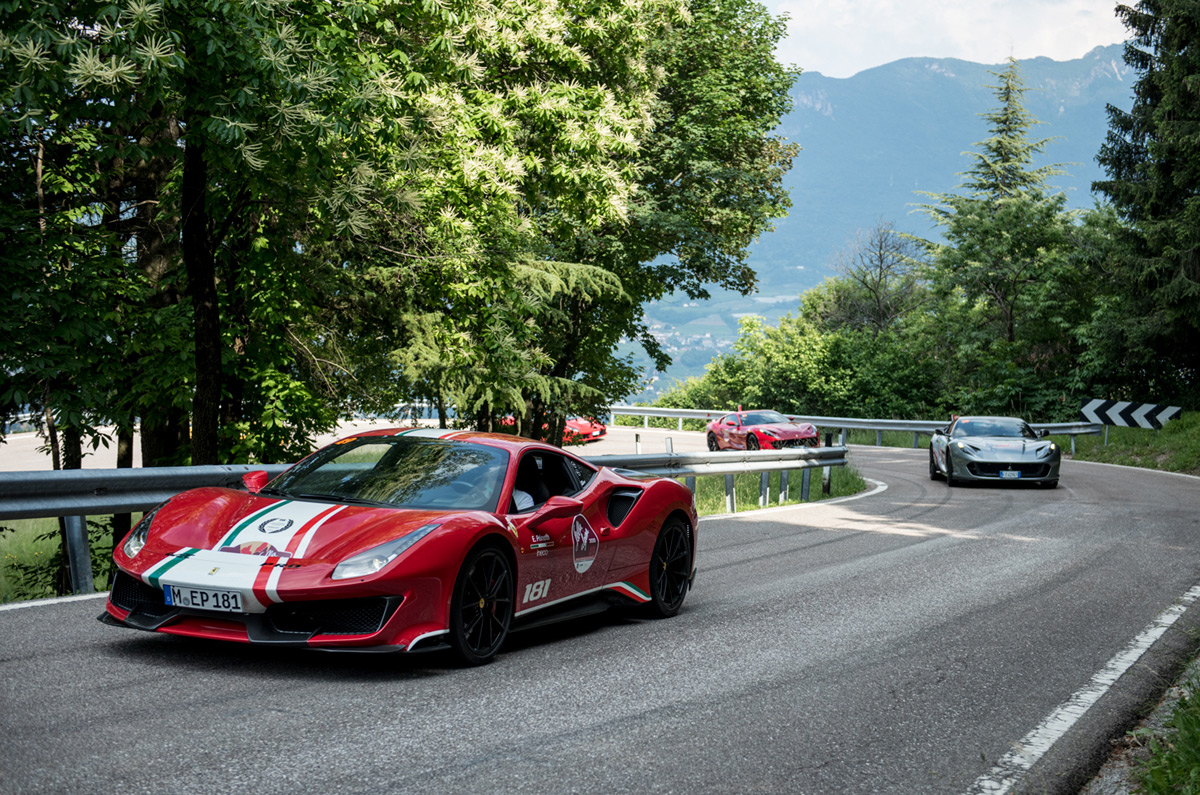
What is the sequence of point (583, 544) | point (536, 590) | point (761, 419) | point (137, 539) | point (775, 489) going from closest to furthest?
point (137, 539)
point (536, 590)
point (583, 544)
point (775, 489)
point (761, 419)

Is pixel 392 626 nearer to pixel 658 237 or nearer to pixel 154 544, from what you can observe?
pixel 154 544

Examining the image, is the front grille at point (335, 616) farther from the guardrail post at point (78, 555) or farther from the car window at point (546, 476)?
the guardrail post at point (78, 555)

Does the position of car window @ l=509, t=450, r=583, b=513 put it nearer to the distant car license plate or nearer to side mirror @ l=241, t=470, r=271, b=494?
side mirror @ l=241, t=470, r=271, b=494

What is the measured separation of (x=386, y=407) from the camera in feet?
61.8

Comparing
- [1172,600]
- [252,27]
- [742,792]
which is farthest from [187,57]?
[1172,600]

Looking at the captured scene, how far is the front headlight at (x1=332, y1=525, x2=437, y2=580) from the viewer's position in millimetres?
5137

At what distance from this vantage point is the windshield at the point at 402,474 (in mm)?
6070

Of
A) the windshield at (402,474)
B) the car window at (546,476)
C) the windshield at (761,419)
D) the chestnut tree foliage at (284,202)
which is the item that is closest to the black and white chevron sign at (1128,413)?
the windshield at (761,419)

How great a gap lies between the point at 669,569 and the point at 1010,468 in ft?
45.6

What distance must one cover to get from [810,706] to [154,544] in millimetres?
3357

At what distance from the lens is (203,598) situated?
5.09m

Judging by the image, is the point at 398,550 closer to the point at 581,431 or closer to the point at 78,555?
the point at 78,555

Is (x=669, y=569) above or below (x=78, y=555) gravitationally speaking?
below

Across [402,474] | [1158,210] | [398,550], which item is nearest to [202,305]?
[402,474]
